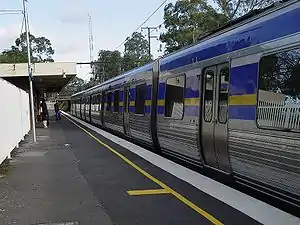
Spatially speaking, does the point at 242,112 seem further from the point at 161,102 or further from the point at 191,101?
the point at 161,102

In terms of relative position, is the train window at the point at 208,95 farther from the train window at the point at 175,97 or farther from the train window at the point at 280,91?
the train window at the point at 280,91

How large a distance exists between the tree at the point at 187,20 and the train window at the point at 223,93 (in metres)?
36.9

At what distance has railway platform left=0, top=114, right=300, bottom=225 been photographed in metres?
6.46

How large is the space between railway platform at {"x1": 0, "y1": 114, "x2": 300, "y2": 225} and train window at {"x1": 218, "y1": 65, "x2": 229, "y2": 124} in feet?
4.17

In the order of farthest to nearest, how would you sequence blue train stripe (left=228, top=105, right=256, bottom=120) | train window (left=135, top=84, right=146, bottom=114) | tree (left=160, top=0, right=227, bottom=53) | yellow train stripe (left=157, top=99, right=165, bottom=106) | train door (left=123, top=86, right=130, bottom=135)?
tree (left=160, top=0, right=227, bottom=53) < train door (left=123, top=86, right=130, bottom=135) < train window (left=135, top=84, right=146, bottom=114) < yellow train stripe (left=157, top=99, right=165, bottom=106) < blue train stripe (left=228, top=105, right=256, bottom=120)

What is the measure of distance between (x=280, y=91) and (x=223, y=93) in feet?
6.77

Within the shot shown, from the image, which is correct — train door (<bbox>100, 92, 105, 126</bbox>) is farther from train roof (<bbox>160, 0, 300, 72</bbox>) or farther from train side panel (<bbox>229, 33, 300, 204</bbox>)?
train side panel (<bbox>229, 33, 300, 204</bbox>)

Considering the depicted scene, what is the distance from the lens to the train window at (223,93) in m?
8.48

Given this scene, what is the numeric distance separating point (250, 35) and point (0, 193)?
209 inches

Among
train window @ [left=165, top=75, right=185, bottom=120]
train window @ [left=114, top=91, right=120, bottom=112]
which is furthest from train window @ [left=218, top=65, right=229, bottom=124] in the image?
train window @ [left=114, top=91, right=120, bottom=112]

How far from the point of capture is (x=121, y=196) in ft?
25.9

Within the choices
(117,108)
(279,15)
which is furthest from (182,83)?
(117,108)

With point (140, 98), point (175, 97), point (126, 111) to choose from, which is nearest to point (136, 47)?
point (126, 111)

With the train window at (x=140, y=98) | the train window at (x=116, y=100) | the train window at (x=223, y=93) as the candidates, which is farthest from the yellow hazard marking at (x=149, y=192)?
the train window at (x=116, y=100)
